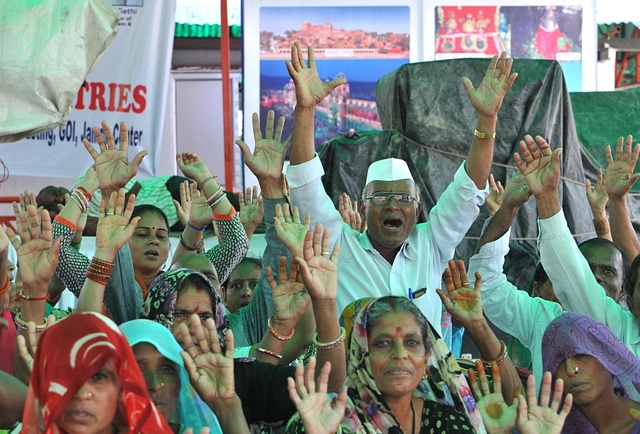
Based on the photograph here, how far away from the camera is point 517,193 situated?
4055 millimetres

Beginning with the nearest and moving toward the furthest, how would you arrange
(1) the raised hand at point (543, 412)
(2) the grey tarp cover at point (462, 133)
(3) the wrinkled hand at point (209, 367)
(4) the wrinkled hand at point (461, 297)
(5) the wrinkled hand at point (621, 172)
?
(3) the wrinkled hand at point (209, 367), (1) the raised hand at point (543, 412), (4) the wrinkled hand at point (461, 297), (5) the wrinkled hand at point (621, 172), (2) the grey tarp cover at point (462, 133)

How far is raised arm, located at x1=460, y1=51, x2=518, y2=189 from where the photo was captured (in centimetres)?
397

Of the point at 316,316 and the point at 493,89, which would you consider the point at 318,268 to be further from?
the point at 493,89

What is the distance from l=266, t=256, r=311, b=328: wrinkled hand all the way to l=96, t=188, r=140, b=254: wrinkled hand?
53 cm

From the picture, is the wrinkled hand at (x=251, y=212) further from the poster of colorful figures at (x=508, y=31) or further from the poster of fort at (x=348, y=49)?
the poster of colorful figures at (x=508, y=31)

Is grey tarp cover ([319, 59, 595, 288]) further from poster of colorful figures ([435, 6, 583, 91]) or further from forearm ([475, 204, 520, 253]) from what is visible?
forearm ([475, 204, 520, 253])

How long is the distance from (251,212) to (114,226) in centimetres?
161

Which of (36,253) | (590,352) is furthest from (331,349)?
(36,253)

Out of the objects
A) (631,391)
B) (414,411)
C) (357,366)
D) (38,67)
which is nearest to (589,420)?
(631,391)

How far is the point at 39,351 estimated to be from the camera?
2426mm

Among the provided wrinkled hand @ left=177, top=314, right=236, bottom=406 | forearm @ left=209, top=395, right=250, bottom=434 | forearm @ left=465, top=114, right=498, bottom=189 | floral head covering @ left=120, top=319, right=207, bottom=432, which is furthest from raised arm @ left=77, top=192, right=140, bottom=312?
forearm @ left=465, top=114, right=498, bottom=189

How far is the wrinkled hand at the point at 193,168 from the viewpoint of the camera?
4461 mm

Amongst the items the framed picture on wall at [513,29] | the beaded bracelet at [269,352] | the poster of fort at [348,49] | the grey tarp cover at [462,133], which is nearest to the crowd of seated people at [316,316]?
the beaded bracelet at [269,352]

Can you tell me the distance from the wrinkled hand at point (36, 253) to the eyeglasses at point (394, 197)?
141 cm
